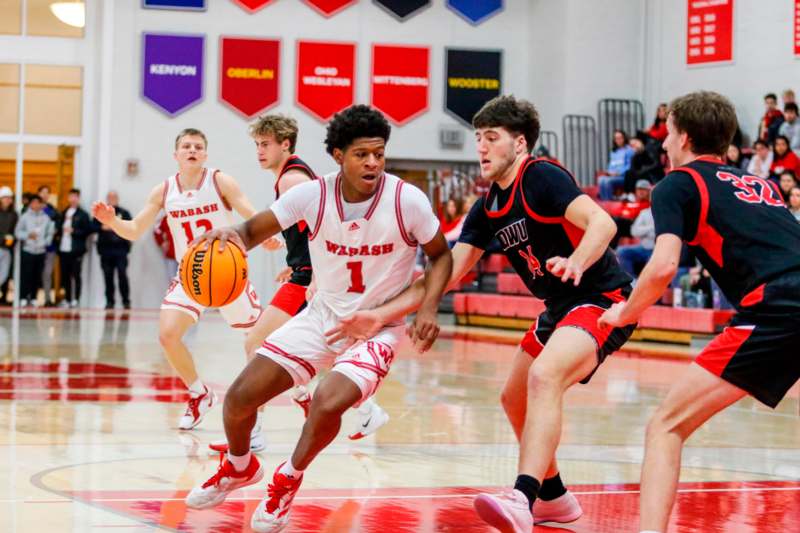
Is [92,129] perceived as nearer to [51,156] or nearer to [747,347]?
[51,156]

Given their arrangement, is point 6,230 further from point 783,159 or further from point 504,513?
point 504,513

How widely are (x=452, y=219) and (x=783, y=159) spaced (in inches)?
229

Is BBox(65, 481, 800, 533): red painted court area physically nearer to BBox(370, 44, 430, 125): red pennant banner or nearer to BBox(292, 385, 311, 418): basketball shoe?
BBox(292, 385, 311, 418): basketball shoe

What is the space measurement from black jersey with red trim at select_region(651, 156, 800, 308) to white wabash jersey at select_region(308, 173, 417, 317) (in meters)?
1.28

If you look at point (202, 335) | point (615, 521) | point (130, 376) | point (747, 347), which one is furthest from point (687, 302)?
point (747, 347)

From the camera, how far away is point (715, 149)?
15.4ft

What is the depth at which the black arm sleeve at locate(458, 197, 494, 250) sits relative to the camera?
5.63m

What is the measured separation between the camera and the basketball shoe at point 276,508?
499 cm

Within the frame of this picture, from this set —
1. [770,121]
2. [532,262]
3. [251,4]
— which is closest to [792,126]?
[770,121]

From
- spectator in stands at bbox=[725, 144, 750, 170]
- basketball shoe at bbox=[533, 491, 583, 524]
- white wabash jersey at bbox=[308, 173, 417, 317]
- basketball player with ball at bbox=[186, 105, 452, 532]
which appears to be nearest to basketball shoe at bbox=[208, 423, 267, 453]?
basketball player with ball at bbox=[186, 105, 452, 532]

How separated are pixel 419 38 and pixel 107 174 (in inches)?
259

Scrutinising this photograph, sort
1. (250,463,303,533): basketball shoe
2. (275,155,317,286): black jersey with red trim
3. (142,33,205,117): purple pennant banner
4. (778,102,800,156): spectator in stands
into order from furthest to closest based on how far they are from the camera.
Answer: (142,33,205,117): purple pennant banner
(778,102,800,156): spectator in stands
(275,155,317,286): black jersey with red trim
(250,463,303,533): basketball shoe

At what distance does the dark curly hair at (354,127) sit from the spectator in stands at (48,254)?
60.4 feet

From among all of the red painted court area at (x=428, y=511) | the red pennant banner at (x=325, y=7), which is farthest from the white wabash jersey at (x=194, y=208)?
the red pennant banner at (x=325, y=7)
